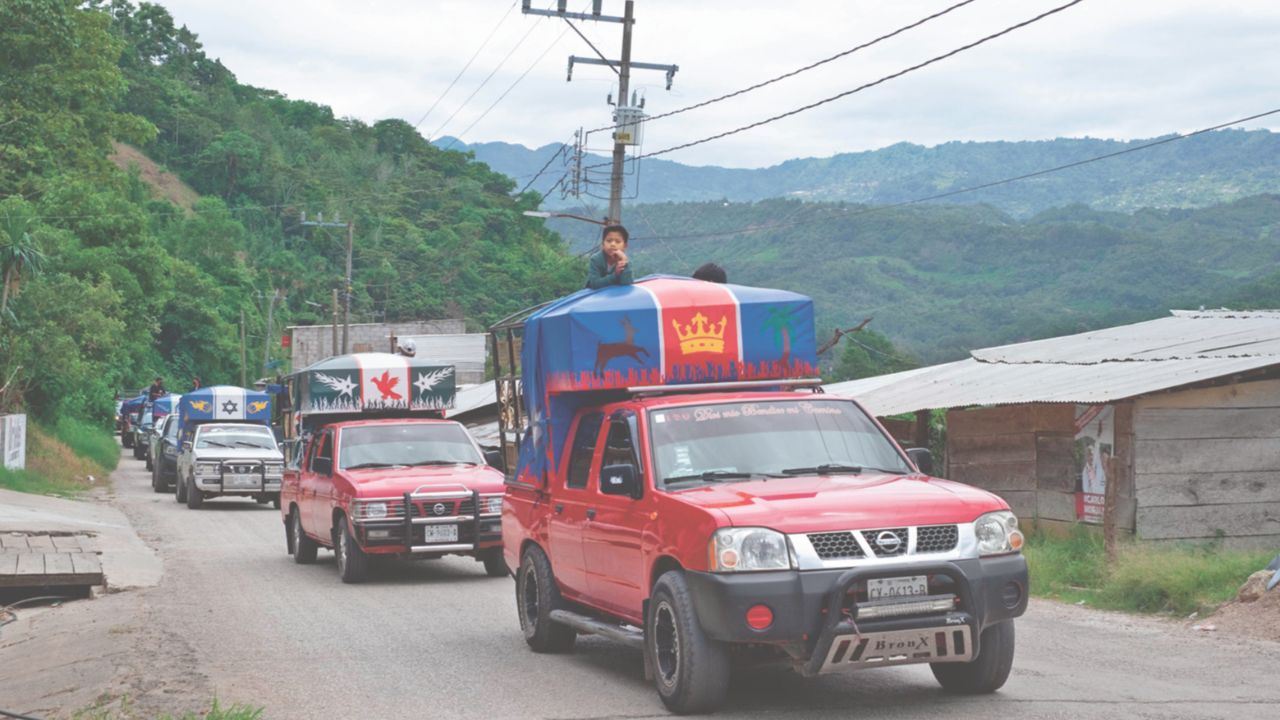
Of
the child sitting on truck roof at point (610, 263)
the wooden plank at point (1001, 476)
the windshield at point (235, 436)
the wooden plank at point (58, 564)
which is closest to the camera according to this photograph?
the child sitting on truck roof at point (610, 263)

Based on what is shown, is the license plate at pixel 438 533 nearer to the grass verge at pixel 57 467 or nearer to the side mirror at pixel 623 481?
the side mirror at pixel 623 481

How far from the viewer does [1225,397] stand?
51.5 ft

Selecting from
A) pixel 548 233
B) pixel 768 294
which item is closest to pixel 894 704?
pixel 768 294

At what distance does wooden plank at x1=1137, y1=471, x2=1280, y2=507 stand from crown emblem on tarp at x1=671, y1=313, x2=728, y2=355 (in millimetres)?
7533

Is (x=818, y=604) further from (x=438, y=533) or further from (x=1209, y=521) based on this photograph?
(x=1209, y=521)

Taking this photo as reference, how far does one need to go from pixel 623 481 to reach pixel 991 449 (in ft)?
37.6

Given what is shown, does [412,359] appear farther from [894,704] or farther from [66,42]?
[66,42]

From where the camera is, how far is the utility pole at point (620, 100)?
29.5 m

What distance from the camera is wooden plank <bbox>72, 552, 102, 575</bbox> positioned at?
48.2ft

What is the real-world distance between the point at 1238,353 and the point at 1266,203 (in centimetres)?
12905

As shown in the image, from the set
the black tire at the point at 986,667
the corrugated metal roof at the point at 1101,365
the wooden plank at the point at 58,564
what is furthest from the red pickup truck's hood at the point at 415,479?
the black tire at the point at 986,667

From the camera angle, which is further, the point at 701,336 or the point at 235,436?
the point at 235,436

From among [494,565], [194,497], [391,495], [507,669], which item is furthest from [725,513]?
[194,497]

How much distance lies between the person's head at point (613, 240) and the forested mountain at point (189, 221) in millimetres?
26937
